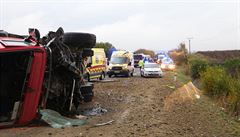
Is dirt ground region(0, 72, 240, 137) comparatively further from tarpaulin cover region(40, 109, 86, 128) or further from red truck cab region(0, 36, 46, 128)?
red truck cab region(0, 36, 46, 128)

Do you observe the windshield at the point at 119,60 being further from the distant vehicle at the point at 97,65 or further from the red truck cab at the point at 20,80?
the red truck cab at the point at 20,80

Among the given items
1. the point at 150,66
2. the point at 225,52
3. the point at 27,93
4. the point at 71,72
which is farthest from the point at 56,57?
the point at 225,52

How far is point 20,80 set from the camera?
9273 millimetres

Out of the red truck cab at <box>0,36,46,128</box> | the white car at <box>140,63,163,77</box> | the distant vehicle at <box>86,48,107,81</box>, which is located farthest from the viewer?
the white car at <box>140,63,163,77</box>

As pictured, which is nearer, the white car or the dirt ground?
the dirt ground

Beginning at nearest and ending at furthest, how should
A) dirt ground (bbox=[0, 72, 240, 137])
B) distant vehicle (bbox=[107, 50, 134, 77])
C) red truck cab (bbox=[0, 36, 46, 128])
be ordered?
dirt ground (bbox=[0, 72, 240, 137])
red truck cab (bbox=[0, 36, 46, 128])
distant vehicle (bbox=[107, 50, 134, 77])

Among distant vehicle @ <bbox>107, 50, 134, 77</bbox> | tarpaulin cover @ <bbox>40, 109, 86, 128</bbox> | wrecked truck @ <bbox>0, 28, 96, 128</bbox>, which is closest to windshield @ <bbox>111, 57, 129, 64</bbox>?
distant vehicle @ <bbox>107, 50, 134, 77</bbox>

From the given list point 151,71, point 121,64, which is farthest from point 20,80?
point 121,64

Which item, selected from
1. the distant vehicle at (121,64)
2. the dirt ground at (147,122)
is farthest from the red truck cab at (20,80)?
the distant vehicle at (121,64)

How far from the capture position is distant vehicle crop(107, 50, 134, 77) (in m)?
31.2

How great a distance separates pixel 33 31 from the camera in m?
10.2

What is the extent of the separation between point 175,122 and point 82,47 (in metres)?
3.80

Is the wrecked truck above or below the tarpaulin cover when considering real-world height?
above

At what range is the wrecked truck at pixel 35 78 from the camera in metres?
8.76
